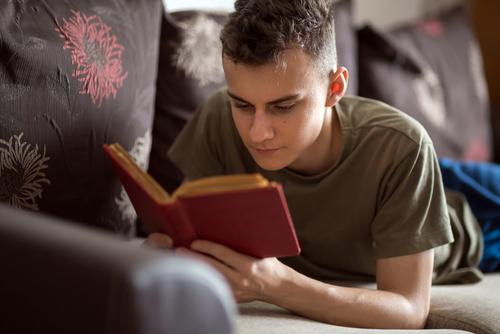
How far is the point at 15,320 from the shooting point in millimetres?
939

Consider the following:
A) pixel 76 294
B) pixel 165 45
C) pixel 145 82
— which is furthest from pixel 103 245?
pixel 165 45

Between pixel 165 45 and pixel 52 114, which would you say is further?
pixel 165 45

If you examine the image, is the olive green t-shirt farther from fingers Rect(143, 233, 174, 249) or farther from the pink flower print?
fingers Rect(143, 233, 174, 249)

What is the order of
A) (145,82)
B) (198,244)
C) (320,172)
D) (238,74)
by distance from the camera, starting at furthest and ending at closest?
(145,82) < (320,172) < (238,74) < (198,244)

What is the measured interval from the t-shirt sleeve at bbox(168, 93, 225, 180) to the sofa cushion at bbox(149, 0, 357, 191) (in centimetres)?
Result: 14

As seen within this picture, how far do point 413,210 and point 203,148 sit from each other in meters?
0.48

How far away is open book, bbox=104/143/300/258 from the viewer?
1.04m

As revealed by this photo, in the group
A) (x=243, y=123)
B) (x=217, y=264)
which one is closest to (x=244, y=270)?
(x=217, y=264)

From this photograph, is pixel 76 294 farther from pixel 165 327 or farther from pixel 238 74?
pixel 238 74

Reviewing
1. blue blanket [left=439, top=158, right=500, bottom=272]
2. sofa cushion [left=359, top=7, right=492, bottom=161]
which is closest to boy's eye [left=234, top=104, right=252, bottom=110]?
blue blanket [left=439, top=158, right=500, bottom=272]

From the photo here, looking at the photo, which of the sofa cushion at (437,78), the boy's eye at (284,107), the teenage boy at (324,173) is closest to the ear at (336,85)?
the teenage boy at (324,173)

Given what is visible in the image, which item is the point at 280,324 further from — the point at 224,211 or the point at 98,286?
the point at 98,286

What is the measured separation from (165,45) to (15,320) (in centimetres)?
101

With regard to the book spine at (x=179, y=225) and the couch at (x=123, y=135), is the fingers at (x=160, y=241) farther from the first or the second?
the couch at (x=123, y=135)
